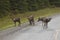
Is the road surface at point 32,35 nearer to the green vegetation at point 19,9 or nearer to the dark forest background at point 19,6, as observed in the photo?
the green vegetation at point 19,9

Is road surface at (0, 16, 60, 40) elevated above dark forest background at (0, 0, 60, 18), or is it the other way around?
road surface at (0, 16, 60, 40)

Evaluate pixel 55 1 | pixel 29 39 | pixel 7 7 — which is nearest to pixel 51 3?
pixel 55 1

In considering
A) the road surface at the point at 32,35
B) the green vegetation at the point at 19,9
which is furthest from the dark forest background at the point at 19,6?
the road surface at the point at 32,35

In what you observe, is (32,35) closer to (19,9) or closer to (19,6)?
(19,6)

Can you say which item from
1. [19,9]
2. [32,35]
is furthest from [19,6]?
[32,35]

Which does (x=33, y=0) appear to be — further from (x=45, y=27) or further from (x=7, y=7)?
(x=45, y=27)

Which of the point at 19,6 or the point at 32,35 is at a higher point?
the point at 32,35

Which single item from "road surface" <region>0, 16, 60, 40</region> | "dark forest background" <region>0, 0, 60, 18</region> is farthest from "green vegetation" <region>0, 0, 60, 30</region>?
"road surface" <region>0, 16, 60, 40</region>

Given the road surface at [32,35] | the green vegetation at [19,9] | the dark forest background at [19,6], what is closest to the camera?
the road surface at [32,35]

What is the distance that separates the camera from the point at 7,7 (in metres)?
39.0

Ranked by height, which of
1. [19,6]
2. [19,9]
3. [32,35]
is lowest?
[19,9]

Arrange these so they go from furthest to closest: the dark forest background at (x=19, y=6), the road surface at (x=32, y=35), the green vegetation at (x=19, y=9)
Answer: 1. the dark forest background at (x=19, y=6)
2. the green vegetation at (x=19, y=9)
3. the road surface at (x=32, y=35)

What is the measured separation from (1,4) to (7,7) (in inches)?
104

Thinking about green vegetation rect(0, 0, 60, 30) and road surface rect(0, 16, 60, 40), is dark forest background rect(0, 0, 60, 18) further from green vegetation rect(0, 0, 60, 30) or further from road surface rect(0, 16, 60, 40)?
road surface rect(0, 16, 60, 40)
